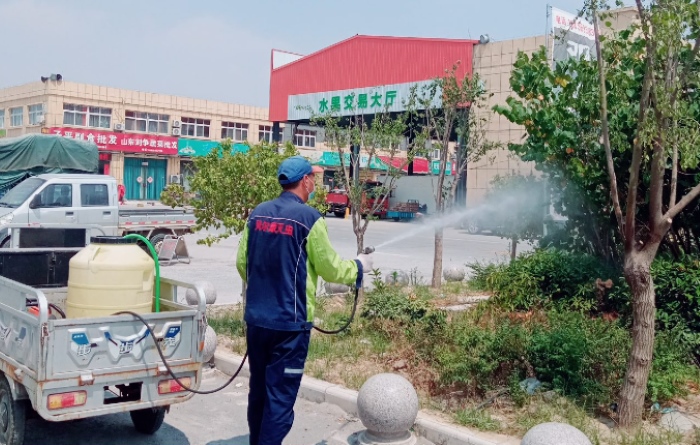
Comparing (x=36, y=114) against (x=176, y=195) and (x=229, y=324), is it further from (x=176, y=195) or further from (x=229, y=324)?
(x=229, y=324)

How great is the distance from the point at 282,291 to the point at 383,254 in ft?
49.4

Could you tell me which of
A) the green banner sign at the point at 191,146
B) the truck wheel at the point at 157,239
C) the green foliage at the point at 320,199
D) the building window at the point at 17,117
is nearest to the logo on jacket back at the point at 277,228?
the green foliage at the point at 320,199

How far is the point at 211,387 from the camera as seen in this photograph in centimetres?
688

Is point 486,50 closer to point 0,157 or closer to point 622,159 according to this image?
point 0,157

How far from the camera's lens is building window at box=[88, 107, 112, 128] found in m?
41.0

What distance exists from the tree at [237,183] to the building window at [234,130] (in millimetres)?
39260

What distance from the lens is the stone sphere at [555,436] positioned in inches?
168

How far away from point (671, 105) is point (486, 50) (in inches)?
901

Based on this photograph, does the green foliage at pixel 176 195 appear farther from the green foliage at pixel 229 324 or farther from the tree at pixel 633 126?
the tree at pixel 633 126

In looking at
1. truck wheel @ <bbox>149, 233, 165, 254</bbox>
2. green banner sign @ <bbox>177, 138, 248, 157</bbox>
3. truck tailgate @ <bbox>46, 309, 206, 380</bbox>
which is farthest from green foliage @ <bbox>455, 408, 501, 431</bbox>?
green banner sign @ <bbox>177, 138, 248, 157</bbox>

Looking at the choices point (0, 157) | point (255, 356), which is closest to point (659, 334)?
point (255, 356)

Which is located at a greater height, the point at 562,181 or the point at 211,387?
the point at 562,181

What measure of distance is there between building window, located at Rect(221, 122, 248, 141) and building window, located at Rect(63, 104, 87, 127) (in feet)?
30.1

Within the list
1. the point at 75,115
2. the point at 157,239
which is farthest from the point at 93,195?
the point at 75,115
